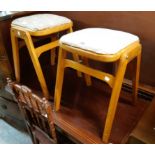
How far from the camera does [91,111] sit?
1.26 meters

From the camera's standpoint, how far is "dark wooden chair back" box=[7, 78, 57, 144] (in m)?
0.99

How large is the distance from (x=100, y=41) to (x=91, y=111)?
1.62 ft

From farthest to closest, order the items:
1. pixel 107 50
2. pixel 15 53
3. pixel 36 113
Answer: pixel 15 53 < pixel 36 113 < pixel 107 50

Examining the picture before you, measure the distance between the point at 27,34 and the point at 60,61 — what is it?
267 millimetres

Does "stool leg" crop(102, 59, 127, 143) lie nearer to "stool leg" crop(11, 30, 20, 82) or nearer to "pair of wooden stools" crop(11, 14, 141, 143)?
"pair of wooden stools" crop(11, 14, 141, 143)

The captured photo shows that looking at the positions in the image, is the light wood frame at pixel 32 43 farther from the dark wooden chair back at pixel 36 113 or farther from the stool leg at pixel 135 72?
the stool leg at pixel 135 72

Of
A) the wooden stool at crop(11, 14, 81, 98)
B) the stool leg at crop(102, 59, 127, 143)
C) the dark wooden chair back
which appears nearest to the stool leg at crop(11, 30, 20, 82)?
the wooden stool at crop(11, 14, 81, 98)

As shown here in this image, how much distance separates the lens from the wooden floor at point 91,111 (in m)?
1.12

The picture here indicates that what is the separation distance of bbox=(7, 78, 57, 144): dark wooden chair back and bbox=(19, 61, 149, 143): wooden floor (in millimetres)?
98

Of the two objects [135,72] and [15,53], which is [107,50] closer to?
[135,72]

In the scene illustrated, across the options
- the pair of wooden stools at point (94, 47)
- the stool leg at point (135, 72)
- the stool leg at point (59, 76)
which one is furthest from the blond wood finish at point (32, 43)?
the stool leg at point (135, 72)

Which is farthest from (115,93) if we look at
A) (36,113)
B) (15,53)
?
(15,53)

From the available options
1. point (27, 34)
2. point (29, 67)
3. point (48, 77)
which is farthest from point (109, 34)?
point (29, 67)
